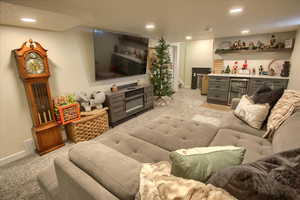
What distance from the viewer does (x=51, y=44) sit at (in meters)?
2.43

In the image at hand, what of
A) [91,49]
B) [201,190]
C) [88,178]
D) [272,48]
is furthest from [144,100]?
[272,48]

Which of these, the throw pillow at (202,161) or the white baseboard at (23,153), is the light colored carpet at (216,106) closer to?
the throw pillow at (202,161)

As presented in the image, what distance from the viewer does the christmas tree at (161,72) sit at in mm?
4398

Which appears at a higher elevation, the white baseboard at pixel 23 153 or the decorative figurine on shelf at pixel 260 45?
the decorative figurine on shelf at pixel 260 45

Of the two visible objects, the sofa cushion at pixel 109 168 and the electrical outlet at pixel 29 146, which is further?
the electrical outlet at pixel 29 146

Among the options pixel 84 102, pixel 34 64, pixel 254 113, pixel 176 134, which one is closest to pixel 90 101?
pixel 84 102

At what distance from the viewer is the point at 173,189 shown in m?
0.63

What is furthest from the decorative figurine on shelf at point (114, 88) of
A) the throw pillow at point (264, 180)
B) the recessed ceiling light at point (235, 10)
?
the throw pillow at point (264, 180)

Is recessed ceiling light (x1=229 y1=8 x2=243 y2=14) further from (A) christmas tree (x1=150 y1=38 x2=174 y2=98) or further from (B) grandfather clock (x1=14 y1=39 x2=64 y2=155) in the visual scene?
(B) grandfather clock (x1=14 y1=39 x2=64 y2=155)

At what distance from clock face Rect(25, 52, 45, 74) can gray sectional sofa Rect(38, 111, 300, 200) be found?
1459mm

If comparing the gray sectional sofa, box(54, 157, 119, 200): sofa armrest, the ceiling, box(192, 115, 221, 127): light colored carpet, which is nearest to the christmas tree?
box(192, 115, 221, 127): light colored carpet

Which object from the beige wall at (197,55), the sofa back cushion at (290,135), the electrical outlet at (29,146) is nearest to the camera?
the sofa back cushion at (290,135)

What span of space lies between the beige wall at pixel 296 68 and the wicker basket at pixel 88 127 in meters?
4.32

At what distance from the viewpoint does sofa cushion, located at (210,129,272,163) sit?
139 cm
